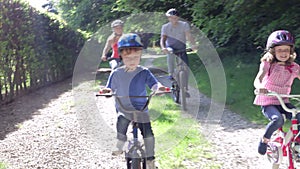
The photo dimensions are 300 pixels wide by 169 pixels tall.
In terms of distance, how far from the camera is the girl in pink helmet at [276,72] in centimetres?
378

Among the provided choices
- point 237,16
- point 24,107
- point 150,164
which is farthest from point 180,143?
point 237,16

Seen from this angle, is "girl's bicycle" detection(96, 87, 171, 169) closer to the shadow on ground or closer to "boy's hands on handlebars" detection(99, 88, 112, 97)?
"boy's hands on handlebars" detection(99, 88, 112, 97)

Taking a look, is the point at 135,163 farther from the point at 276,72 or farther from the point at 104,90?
the point at 276,72

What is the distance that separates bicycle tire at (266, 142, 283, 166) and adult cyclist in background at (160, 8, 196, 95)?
3.61 metres

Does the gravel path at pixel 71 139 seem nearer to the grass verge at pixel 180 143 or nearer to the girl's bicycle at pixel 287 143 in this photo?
the grass verge at pixel 180 143

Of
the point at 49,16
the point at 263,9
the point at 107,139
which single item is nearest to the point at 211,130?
the point at 107,139

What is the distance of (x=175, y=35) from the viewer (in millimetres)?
7328

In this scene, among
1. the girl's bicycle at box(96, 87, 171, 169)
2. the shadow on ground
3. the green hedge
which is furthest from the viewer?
the green hedge

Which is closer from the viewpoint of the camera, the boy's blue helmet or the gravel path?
the boy's blue helmet

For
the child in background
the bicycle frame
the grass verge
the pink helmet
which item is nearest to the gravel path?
the grass verge

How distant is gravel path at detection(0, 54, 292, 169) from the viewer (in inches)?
185

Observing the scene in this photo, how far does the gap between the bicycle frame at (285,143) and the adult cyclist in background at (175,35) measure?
3704 millimetres

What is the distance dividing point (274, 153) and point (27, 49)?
7121 millimetres

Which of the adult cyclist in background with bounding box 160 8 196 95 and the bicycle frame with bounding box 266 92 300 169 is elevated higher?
the adult cyclist in background with bounding box 160 8 196 95
